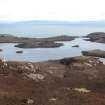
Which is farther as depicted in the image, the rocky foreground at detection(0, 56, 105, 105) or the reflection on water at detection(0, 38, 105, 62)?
the reflection on water at detection(0, 38, 105, 62)

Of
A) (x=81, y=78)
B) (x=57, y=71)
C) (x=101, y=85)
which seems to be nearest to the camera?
(x=101, y=85)

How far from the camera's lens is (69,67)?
7188cm

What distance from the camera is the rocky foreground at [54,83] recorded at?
36500mm

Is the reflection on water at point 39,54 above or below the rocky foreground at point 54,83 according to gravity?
below

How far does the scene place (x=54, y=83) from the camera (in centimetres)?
5716

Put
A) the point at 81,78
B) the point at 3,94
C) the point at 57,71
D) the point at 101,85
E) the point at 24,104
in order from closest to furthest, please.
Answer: the point at 24,104, the point at 3,94, the point at 101,85, the point at 81,78, the point at 57,71

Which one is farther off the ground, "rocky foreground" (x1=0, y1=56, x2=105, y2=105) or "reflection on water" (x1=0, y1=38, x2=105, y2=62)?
"rocky foreground" (x1=0, y1=56, x2=105, y2=105)

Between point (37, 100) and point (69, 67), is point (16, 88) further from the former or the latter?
point (69, 67)

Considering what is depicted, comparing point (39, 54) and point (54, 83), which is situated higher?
point (54, 83)

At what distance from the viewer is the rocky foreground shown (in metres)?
36.5

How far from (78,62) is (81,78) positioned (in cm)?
1290

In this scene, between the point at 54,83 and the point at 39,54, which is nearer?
the point at 54,83

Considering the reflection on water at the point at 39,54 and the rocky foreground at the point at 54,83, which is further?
the reflection on water at the point at 39,54

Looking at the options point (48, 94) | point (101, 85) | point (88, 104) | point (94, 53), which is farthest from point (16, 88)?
point (94, 53)
